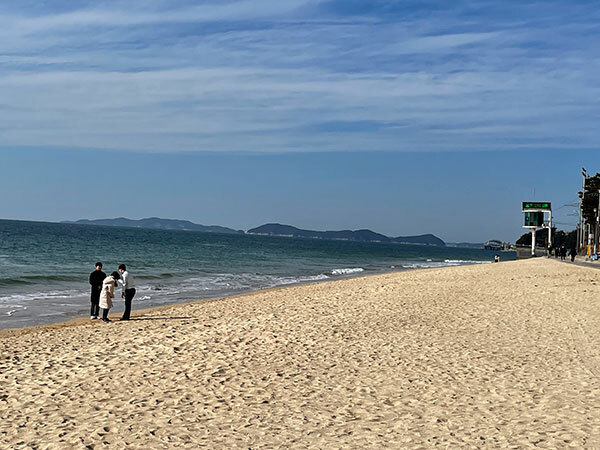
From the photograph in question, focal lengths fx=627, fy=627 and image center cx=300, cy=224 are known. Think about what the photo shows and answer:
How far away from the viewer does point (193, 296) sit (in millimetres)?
23797

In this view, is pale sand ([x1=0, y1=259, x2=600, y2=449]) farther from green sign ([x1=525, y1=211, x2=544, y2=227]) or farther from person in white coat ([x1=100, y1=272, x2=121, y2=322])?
green sign ([x1=525, y1=211, x2=544, y2=227])

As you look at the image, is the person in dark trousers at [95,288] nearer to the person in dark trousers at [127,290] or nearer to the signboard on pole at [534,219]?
the person in dark trousers at [127,290]

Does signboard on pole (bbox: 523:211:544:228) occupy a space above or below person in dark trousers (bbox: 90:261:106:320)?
above

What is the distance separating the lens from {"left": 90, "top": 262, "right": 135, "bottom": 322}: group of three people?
14750 mm

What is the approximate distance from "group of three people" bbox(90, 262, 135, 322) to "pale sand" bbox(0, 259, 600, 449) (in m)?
0.69

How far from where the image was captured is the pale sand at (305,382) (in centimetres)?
635

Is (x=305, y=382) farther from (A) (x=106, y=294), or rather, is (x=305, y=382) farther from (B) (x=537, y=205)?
(B) (x=537, y=205)

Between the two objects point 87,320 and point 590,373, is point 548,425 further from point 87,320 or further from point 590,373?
point 87,320

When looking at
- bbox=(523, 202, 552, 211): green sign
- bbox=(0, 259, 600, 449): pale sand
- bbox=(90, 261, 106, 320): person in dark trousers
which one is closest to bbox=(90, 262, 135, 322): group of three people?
bbox=(90, 261, 106, 320): person in dark trousers

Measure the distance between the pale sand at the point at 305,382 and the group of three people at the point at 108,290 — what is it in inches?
27.1

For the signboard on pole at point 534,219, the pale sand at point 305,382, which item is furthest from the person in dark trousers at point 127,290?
the signboard on pole at point 534,219

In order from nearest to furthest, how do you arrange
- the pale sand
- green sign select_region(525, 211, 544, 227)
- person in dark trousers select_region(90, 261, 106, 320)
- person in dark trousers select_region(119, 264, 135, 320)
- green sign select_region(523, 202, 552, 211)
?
1. the pale sand
2. person in dark trousers select_region(119, 264, 135, 320)
3. person in dark trousers select_region(90, 261, 106, 320)
4. green sign select_region(525, 211, 544, 227)
5. green sign select_region(523, 202, 552, 211)

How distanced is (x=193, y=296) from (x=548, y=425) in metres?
18.5

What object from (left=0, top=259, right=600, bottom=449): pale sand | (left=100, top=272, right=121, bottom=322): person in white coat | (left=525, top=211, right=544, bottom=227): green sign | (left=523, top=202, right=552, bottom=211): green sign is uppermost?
(left=523, top=202, right=552, bottom=211): green sign
